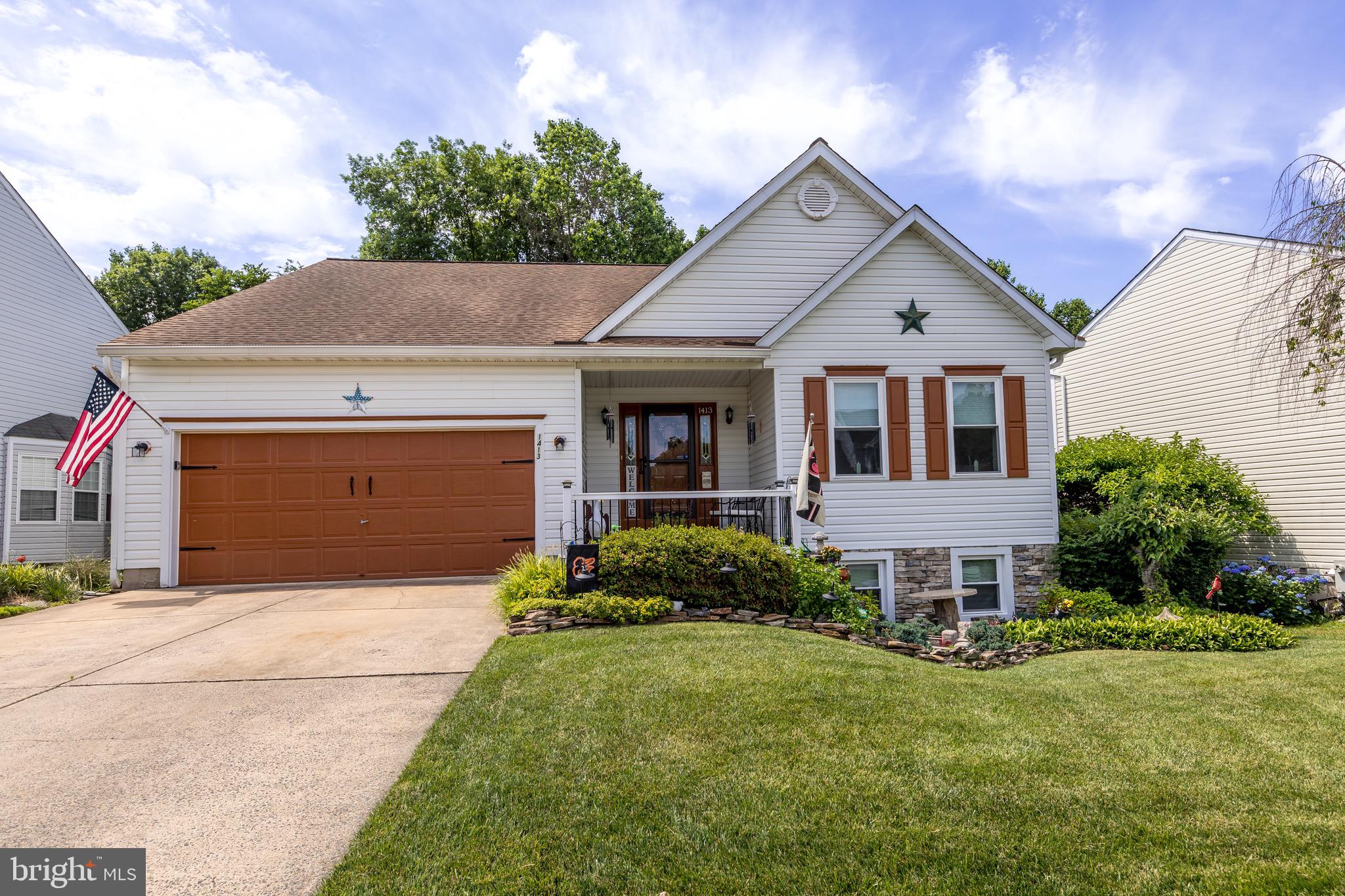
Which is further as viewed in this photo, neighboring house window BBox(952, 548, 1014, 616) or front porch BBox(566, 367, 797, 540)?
front porch BBox(566, 367, 797, 540)

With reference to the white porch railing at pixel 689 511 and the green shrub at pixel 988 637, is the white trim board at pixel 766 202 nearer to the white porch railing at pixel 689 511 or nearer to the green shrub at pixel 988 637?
the white porch railing at pixel 689 511

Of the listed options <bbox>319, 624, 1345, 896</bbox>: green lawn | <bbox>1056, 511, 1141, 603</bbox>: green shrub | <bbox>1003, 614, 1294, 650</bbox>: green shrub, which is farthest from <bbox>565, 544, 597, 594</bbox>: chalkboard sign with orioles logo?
<bbox>1056, 511, 1141, 603</bbox>: green shrub

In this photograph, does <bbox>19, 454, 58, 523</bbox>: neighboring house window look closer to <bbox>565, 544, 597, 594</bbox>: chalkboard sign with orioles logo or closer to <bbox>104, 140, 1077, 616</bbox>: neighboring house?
<bbox>104, 140, 1077, 616</bbox>: neighboring house

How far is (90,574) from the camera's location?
10758 mm

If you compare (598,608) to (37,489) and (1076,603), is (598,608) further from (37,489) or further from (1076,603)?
(37,489)

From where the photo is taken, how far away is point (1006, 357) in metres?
10.8

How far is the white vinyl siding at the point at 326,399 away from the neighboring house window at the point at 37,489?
5.93 m

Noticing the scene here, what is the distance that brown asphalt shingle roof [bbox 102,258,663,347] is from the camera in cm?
1048

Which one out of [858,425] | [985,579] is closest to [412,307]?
[858,425]

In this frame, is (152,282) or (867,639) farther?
(152,282)

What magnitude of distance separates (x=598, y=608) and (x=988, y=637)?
4.70m

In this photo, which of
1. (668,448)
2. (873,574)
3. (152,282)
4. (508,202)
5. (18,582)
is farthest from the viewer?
(152,282)

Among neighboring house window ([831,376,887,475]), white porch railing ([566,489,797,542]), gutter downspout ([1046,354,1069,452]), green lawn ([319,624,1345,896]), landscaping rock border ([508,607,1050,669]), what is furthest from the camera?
gutter downspout ([1046,354,1069,452])

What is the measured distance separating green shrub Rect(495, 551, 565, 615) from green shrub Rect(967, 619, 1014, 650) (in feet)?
15.5
